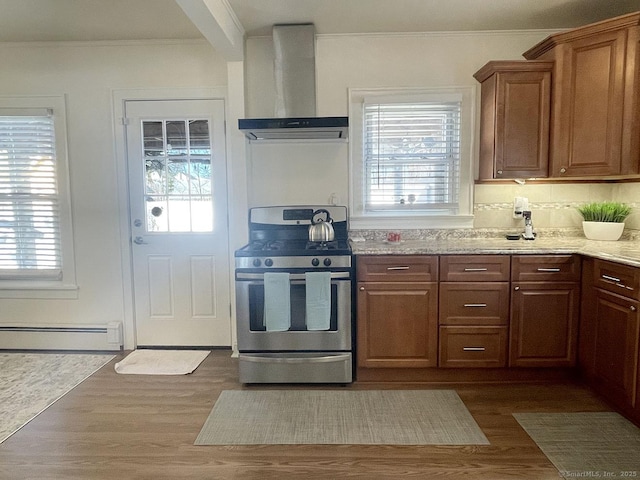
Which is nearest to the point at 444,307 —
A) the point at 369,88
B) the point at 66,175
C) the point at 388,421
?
A: the point at 388,421

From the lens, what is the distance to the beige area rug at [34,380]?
7.68 ft

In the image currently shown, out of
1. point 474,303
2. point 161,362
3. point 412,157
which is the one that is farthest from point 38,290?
point 474,303

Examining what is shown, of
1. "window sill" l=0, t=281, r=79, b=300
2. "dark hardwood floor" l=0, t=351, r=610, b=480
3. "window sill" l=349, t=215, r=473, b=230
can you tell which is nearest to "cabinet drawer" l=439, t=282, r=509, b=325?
"dark hardwood floor" l=0, t=351, r=610, b=480

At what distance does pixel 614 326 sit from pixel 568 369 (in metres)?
0.54

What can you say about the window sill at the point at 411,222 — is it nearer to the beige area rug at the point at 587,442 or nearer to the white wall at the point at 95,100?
the beige area rug at the point at 587,442

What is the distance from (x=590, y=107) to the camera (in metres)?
2.59

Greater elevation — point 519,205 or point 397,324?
point 519,205

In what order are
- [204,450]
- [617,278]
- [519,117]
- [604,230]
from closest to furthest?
[204,450] < [617,278] < [519,117] < [604,230]

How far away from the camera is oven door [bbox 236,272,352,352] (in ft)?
8.52

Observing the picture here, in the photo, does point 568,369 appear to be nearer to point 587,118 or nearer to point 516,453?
point 516,453

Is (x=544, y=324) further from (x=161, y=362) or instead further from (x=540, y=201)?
(x=161, y=362)

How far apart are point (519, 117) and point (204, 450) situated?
281 centimetres

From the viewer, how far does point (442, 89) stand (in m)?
3.09

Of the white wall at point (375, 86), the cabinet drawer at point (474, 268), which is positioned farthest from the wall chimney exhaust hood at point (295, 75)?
the cabinet drawer at point (474, 268)
